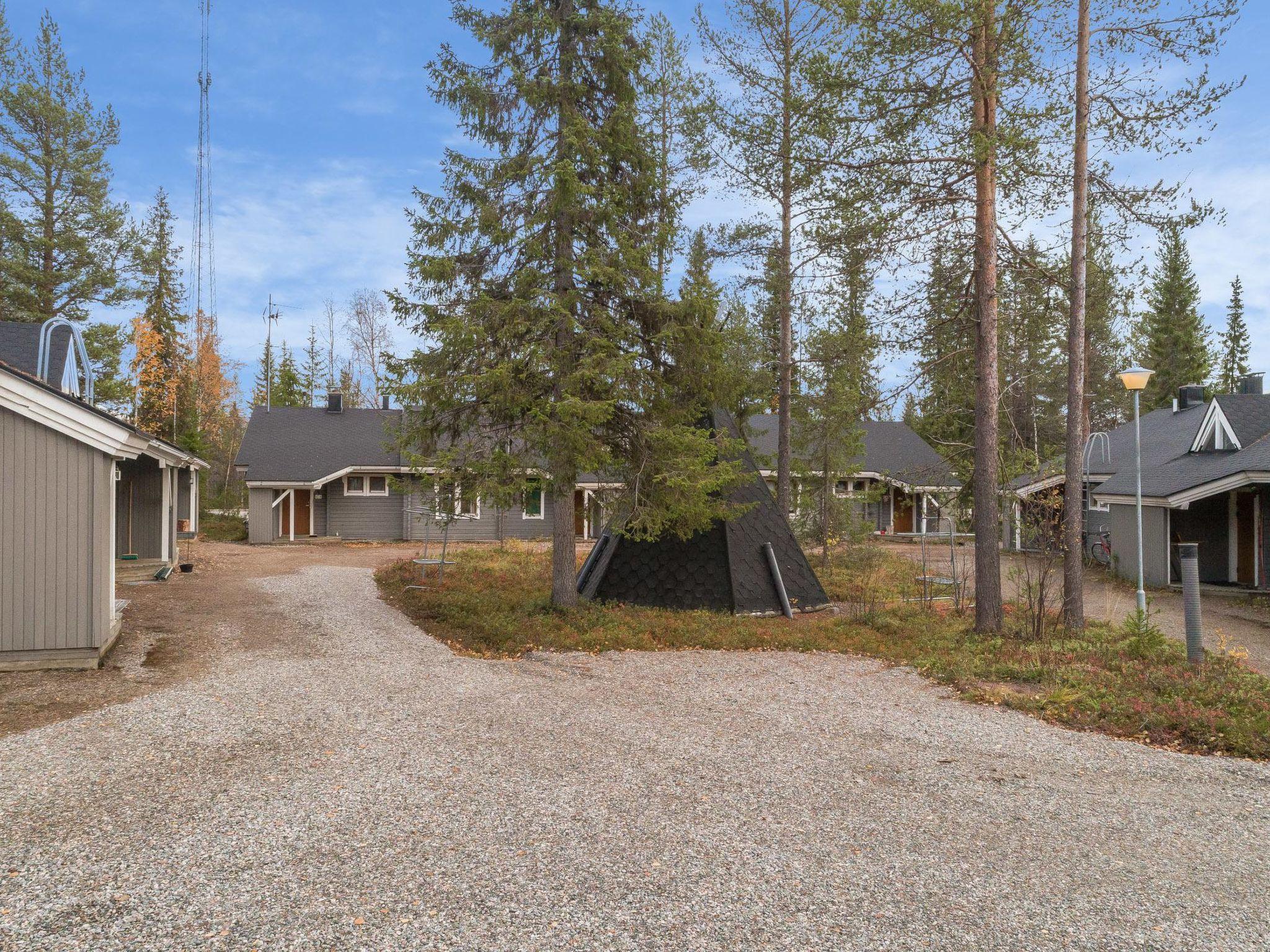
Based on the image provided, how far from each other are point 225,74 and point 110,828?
19.5 meters

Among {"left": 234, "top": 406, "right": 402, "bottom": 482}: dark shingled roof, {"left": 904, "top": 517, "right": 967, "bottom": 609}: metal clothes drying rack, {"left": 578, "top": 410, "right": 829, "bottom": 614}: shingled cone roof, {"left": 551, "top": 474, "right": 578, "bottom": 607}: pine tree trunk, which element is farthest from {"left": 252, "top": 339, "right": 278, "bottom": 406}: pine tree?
{"left": 904, "top": 517, "right": 967, "bottom": 609}: metal clothes drying rack

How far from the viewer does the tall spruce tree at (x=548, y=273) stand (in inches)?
392

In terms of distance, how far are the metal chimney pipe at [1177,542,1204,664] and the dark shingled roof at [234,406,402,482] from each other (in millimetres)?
20438

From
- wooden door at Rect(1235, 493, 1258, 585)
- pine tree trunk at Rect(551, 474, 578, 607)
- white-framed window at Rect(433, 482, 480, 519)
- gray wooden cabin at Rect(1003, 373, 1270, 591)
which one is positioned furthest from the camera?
wooden door at Rect(1235, 493, 1258, 585)

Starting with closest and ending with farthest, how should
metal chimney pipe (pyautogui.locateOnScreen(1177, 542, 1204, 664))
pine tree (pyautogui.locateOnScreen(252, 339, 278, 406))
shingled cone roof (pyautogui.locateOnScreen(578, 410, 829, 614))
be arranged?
1. metal chimney pipe (pyautogui.locateOnScreen(1177, 542, 1204, 664))
2. shingled cone roof (pyautogui.locateOnScreen(578, 410, 829, 614))
3. pine tree (pyautogui.locateOnScreen(252, 339, 278, 406))

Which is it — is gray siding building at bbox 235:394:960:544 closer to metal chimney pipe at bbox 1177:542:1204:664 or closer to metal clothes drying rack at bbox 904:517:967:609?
metal clothes drying rack at bbox 904:517:967:609

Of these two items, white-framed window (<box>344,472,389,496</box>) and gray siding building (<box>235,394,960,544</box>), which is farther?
white-framed window (<box>344,472,389,496</box>)

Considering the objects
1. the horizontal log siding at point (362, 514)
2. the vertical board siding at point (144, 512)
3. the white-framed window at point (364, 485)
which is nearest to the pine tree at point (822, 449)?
the horizontal log siding at point (362, 514)

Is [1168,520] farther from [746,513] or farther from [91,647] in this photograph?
[91,647]

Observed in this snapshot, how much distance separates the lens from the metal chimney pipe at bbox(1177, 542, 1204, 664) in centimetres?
768

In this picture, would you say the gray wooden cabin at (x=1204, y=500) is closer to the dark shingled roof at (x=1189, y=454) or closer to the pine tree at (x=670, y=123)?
the dark shingled roof at (x=1189, y=454)

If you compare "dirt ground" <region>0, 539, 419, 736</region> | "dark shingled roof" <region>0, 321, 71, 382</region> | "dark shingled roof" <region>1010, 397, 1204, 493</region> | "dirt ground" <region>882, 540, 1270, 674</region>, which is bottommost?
"dirt ground" <region>882, 540, 1270, 674</region>

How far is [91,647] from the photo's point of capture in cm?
762

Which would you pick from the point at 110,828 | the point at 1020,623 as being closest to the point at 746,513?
the point at 1020,623
